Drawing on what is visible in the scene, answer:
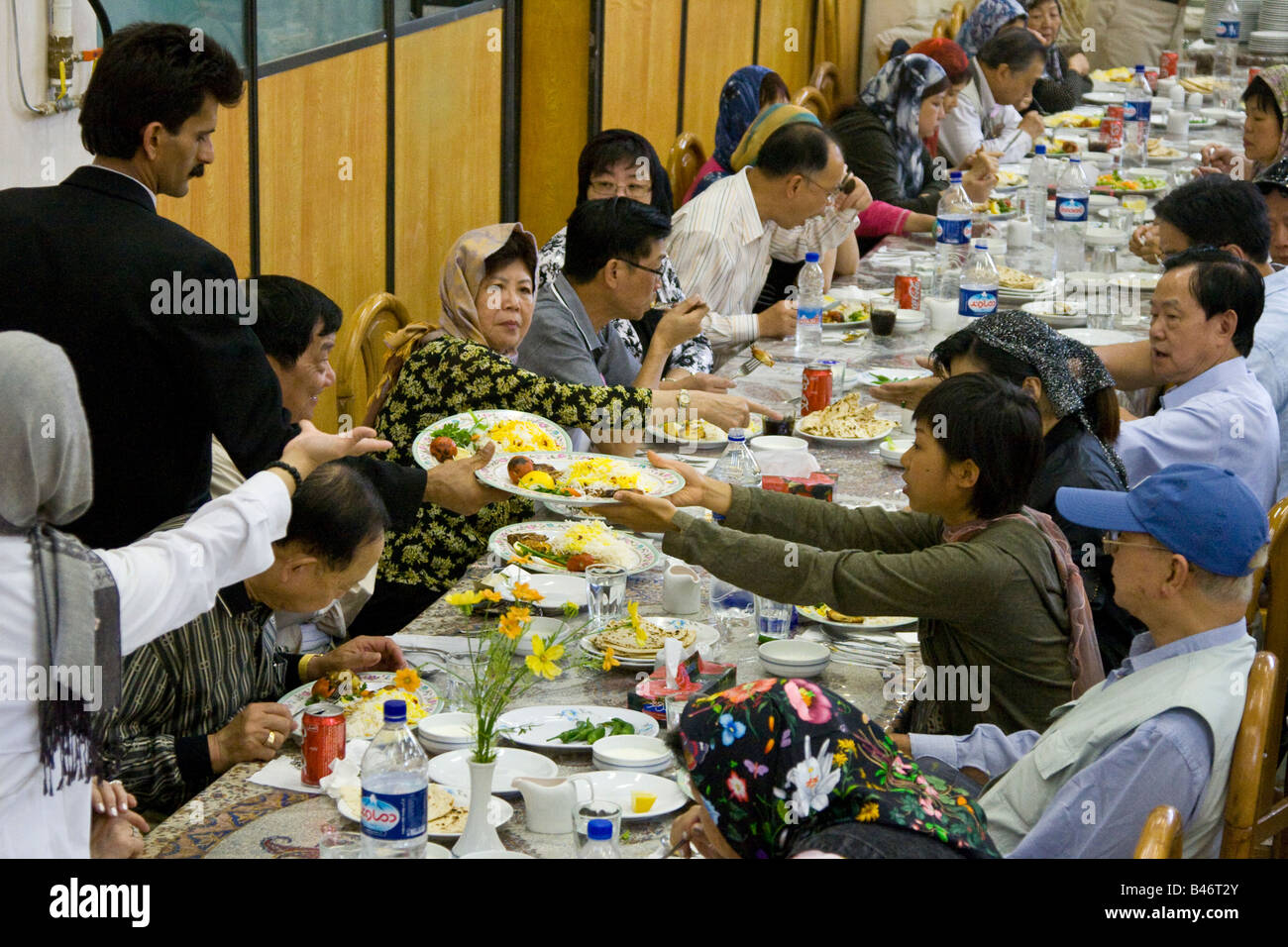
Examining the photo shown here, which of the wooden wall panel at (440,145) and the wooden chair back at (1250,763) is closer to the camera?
the wooden chair back at (1250,763)

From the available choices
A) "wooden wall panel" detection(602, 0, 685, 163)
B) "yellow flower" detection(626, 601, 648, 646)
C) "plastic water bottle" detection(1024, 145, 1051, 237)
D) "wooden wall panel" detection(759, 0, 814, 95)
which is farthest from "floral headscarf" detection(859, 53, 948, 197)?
"yellow flower" detection(626, 601, 648, 646)

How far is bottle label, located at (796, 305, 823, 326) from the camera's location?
449cm

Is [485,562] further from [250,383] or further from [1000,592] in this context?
[1000,592]

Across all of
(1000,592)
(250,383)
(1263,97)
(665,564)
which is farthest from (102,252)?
(1263,97)

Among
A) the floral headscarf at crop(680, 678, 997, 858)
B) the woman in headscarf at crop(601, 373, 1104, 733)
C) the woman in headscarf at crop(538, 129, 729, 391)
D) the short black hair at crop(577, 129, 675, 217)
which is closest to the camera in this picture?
the floral headscarf at crop(680, 678, 997, 858)

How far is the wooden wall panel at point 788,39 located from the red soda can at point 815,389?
5384mm

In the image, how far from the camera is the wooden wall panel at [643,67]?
6211 millimetres

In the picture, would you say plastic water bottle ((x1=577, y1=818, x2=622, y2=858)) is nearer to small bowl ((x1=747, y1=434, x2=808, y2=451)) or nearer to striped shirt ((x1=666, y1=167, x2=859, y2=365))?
small bowl ((x1=747, y1=434, x2=808, y2=451))

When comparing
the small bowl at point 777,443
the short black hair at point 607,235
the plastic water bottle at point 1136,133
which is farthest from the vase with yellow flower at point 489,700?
the plastic water bottle at point 1136,133

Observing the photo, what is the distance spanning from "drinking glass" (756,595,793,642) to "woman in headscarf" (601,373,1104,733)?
0.30 ft

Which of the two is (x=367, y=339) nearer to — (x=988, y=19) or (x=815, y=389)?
(x=815, y=389)

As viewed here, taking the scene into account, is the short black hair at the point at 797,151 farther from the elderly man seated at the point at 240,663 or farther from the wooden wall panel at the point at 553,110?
the elderly man seated at the point at 240,663

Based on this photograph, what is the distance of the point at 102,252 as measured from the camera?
7.63 feet

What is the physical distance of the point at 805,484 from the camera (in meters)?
3.12
